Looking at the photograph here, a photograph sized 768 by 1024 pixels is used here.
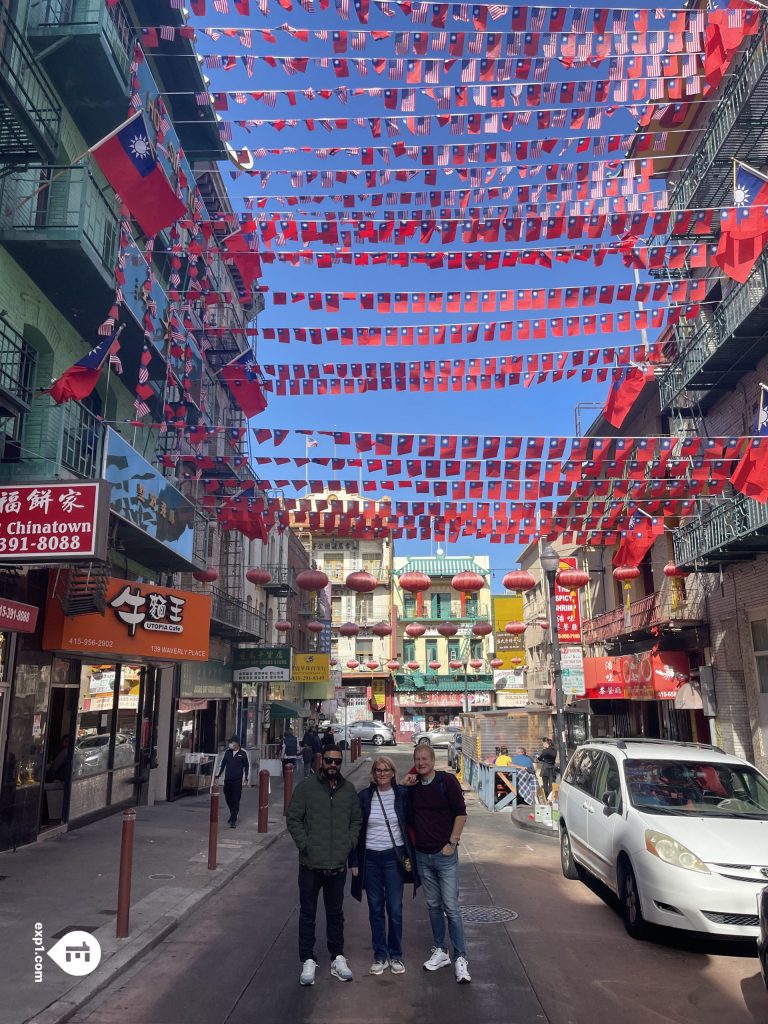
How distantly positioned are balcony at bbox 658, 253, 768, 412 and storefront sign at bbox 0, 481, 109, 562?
39.2ft

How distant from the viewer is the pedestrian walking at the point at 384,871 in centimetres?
613

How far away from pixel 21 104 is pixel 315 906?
380 inches

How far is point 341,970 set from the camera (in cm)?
596

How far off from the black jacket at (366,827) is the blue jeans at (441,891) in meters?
0.09

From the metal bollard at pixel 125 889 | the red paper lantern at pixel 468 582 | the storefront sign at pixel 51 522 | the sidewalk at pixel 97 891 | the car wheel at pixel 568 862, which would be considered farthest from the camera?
the red paper lantern at pixel 468 582

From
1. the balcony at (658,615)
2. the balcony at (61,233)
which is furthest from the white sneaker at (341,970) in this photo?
the balcony at (658,615)

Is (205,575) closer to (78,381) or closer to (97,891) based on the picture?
(78,381)

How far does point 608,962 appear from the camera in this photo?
21.1 feet

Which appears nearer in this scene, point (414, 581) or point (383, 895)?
point (383, 895)

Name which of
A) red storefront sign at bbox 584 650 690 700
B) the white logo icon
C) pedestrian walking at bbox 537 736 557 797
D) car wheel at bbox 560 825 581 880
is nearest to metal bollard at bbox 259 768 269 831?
car wheel at bbox 560 825 581 880

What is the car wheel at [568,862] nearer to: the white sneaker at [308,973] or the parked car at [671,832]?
the parked car at [671,832]

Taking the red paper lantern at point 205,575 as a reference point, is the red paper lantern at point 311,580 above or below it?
below

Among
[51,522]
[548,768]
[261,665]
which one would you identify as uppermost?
[51,522]

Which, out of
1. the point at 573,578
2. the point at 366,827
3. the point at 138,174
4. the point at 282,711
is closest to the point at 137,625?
the point at 138,174
